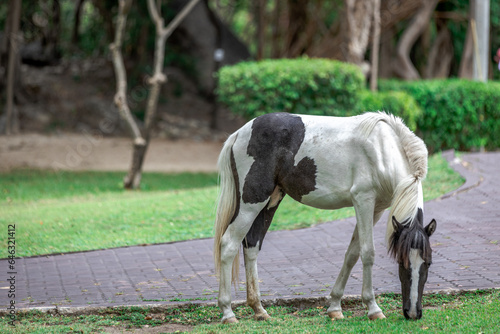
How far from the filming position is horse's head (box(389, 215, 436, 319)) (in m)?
4.32

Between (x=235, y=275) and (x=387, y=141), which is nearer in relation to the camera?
(x=387, y=141)

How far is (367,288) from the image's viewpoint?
4.70 m

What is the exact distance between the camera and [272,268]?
21.2ft

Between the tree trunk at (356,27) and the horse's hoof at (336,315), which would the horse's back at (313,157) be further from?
the tree trunk at (356,27)

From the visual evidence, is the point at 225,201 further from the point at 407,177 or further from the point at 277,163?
the point at 407,177

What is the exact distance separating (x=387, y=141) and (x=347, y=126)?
0.35m

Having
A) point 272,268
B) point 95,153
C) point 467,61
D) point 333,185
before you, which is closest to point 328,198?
point 333,185

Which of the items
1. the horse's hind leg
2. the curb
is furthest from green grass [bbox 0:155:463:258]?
the horse's hind leg

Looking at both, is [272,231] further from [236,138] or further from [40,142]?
[40,142]

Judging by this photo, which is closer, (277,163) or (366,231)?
(366,231)

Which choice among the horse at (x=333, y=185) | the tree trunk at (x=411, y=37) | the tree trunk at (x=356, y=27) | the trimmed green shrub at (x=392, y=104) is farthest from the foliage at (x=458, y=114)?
the horse at (x=333, y=185)

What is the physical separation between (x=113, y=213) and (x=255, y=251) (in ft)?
16.0

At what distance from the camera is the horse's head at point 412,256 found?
14.2ft

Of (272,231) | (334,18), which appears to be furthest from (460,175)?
(334,18)
